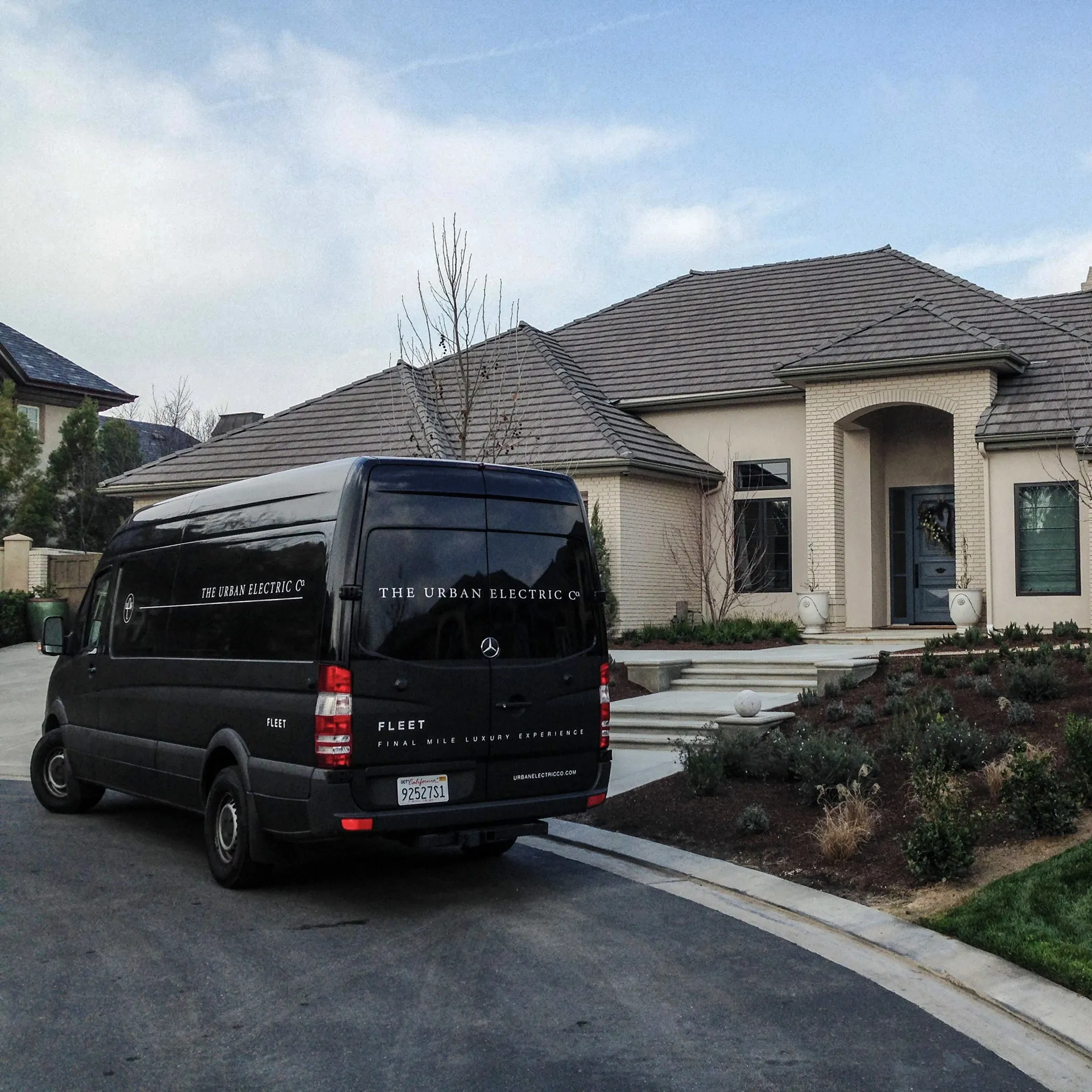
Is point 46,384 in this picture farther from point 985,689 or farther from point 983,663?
point 985,689

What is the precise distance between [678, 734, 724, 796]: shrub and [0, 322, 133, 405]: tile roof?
34825 millimetres

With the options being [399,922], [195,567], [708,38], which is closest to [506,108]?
[708,38]

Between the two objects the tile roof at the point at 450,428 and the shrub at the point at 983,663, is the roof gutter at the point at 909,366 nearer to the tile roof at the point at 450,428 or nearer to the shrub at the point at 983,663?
the tile roof at the point at 450,428

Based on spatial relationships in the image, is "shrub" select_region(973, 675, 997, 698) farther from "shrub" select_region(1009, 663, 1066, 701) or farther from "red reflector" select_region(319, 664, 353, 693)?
"red reflector" select_region(319, 664, 353, 693)

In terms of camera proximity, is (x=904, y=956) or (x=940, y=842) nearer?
(x=904, y=956)

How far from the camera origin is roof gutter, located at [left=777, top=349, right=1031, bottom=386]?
19531 mm

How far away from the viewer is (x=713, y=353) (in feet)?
79.4

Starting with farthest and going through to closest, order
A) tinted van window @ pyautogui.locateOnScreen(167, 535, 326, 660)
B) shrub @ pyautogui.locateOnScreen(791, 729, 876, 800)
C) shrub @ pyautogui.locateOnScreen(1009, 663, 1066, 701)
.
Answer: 1. shrub @ pyautogui.locateOnScreen(1009, 663, 1066, 701)
2. shrub @ pyautogui.locateOnScreen(791, 729, 876, 800)
3. tinted van window @ pyautogui.locateOnScreen(167, 535, 326, 660)

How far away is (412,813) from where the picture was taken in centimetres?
702

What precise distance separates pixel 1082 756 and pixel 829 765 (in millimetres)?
1807

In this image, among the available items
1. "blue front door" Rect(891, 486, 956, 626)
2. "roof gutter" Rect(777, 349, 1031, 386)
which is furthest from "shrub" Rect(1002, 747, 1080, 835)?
"blue front door" Rect(891, 486, 956, 626)

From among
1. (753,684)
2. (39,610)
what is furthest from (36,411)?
(753,684)

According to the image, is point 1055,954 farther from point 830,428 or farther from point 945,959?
point 830,428

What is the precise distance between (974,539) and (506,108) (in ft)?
34.6
